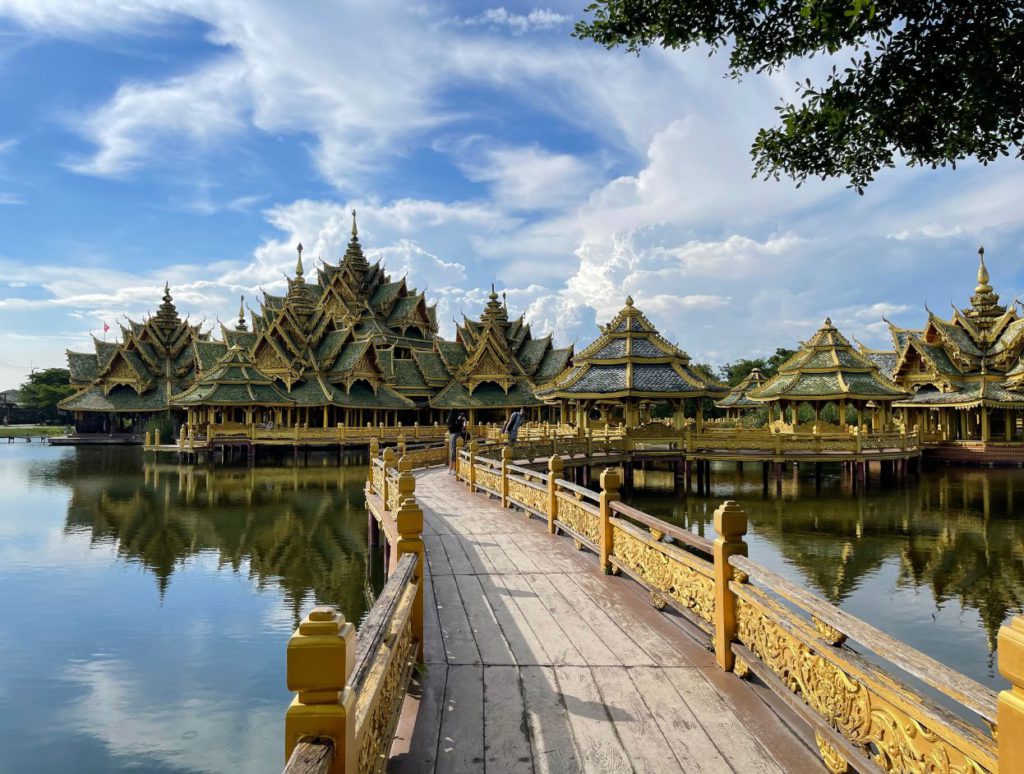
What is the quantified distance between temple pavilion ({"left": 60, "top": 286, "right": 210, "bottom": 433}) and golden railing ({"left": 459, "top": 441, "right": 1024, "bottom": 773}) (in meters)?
49.7

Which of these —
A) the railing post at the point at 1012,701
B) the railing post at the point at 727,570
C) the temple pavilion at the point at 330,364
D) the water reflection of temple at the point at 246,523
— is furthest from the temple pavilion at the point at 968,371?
the railing post at the point at 1012,701

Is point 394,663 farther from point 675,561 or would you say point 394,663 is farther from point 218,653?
point 218,653

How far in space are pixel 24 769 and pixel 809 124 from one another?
41.1 feet

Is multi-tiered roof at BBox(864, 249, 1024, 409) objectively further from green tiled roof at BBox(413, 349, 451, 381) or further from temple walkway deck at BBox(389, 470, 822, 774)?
temple walkway deck at BBox(389, 470, 822, 774)

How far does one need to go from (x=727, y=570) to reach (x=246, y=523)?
55.2 ft

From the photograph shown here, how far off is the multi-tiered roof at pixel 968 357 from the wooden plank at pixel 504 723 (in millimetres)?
35433

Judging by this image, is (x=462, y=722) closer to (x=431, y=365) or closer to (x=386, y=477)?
(x=386, y=477)

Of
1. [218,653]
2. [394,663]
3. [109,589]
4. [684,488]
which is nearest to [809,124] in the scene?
[394,663]

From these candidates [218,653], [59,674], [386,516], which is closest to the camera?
[59,674]

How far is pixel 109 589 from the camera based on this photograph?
12625 mm

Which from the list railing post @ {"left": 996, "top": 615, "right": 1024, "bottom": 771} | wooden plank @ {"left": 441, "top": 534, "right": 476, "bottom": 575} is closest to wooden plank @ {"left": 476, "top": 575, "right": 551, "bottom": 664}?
wooden plank @ {"left": 441, "top": 534, "right": 476, "bottom": 575}

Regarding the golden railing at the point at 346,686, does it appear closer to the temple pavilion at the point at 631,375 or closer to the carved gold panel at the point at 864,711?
the carved gold panel at the point at 864,711

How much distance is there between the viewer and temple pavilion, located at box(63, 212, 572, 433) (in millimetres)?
41969

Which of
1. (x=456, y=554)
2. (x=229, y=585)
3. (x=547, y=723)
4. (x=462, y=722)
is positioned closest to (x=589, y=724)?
(x=547, y=723)
